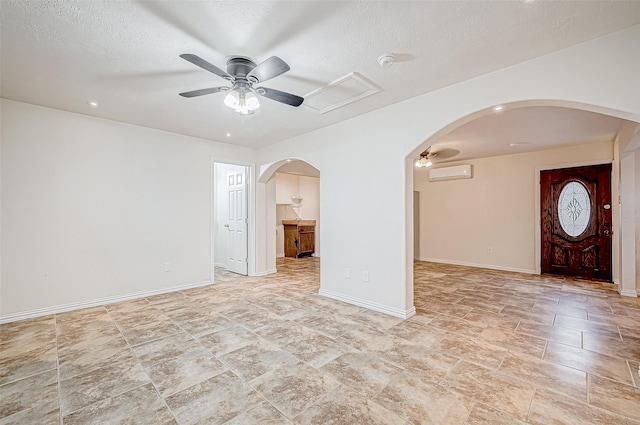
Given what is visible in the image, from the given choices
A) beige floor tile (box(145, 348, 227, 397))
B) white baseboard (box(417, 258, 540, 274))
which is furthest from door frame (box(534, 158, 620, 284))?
beige floor tile (box(145, 348, 227, 397))

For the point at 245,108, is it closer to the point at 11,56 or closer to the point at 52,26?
the point at 52,26

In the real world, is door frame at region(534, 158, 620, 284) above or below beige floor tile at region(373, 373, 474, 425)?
above

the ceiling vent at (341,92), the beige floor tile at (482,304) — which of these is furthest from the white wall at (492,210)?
the ceiling vent at (341,92)

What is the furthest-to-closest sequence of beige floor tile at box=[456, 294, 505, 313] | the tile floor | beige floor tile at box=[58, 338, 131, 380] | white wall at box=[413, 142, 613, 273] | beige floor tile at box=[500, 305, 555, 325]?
white wall at box=[413, 142, 613, 273] → beige floor tile at box=[456, 294, 505, 313] → beige floor tile at box=[500, 305, 555, 325] → beige floor tile at box=[58, 338, 131, 380] → the tile floor

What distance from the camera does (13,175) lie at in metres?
3.16

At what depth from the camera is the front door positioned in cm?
499

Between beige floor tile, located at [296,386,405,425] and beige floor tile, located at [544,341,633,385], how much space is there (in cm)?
167

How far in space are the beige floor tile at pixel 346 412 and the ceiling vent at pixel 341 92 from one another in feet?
8.77

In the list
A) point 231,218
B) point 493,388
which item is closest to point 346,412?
point 493,388

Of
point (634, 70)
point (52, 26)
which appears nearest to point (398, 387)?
point (634, 70)

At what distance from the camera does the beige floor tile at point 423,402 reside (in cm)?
161

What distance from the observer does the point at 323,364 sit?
86.1 inches

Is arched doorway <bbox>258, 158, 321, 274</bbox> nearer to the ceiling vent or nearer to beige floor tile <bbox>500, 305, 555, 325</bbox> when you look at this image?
the ceiling vent

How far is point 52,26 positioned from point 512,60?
360cm
